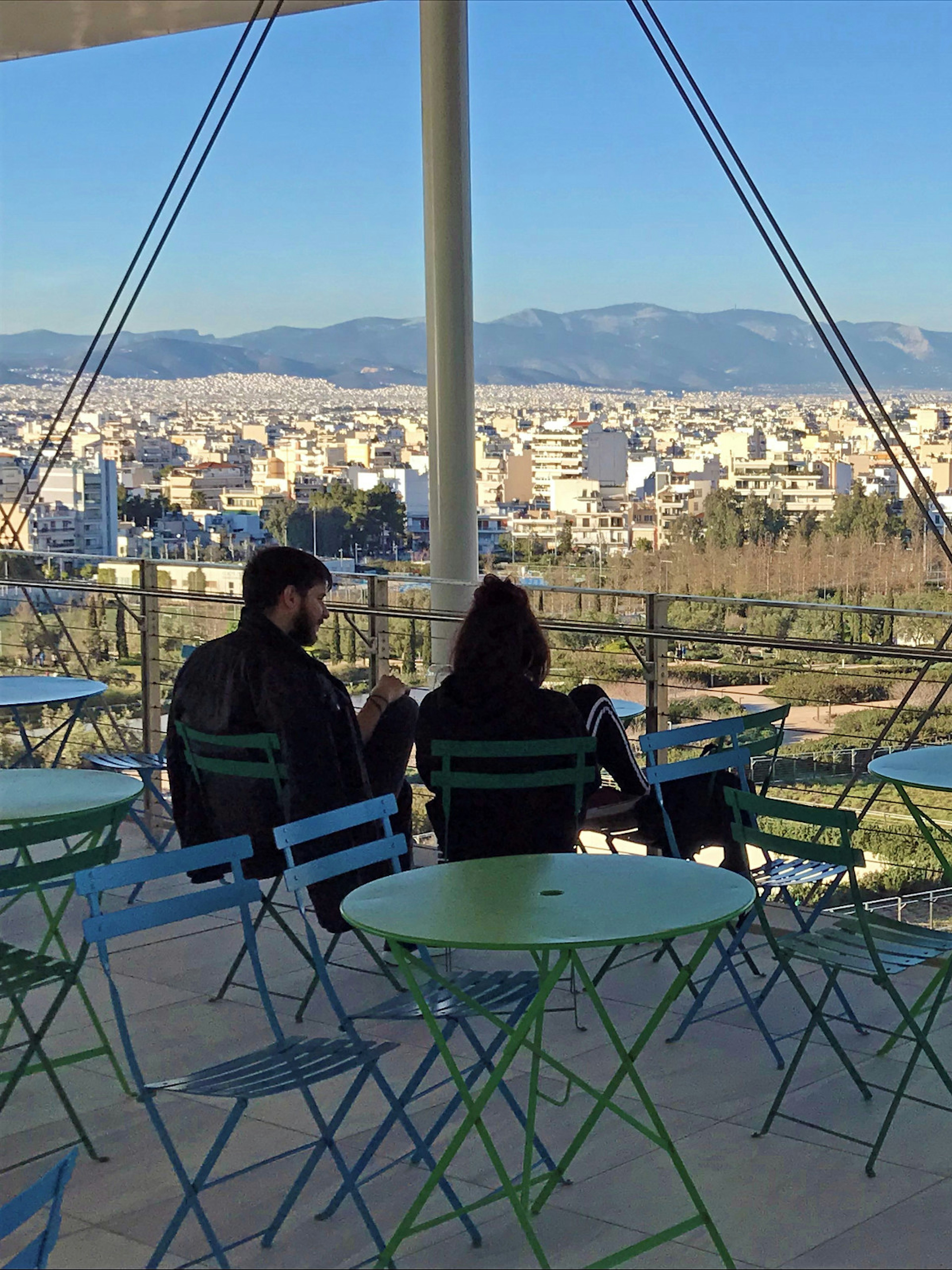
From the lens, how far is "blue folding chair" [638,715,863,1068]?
3.28 metres

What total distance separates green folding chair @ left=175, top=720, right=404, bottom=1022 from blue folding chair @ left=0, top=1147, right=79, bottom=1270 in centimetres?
202

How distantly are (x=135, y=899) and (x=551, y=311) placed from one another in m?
27.0

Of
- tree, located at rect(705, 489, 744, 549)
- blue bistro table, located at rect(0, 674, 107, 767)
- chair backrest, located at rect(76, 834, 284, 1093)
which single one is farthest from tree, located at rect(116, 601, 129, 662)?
tree, located at rect(705, 489, 744, 549)

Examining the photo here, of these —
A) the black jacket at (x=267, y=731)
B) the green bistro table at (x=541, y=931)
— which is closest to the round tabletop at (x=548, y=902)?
the green bistro table at (x=541, y=931)

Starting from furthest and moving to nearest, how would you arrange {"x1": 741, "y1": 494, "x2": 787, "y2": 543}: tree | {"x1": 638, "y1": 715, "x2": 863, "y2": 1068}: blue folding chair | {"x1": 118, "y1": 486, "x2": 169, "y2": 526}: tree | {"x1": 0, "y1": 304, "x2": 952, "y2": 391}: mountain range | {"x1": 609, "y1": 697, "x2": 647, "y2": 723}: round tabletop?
{"x1": 741, "y1": 494, "x2": 787, "y2": 543}: tree, {"x1": 0, "y1": 304, "x2": 952, "y2": 391}: mountain range, {"x1": 118, "y1": 486, "x2": 169, "y2": 526}: tree, {"x1": 609, "y1": 697, "x2": 647, "y2": 723}: round tabletop, {"x1": 638, "y1": 715, "x2": 863, "y2": 1068}: blue folding chair

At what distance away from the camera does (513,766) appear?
345cm

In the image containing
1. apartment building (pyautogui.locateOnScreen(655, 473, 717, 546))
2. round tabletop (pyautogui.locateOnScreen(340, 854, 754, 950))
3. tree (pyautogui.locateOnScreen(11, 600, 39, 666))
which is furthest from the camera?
apartment building (pyautogui.locateOnScreen(655, 473, 717, 546))

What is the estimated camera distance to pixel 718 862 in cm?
378

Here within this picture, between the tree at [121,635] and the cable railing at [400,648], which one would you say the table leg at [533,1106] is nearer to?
the cable railing at [400,648]

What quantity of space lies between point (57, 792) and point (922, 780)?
1.87 m

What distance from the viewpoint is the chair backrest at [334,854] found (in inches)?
101

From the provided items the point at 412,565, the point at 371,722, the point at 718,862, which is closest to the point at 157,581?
the point at 371,722

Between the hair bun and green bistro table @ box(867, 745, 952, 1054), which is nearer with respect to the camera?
green bistro table @ box(867, 745, 952, 1054)

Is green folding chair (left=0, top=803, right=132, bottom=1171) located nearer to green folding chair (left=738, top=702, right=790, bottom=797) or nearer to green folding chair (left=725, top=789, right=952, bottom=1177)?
green folding chair (left=725, top=789, right=952, bottom=1177)
